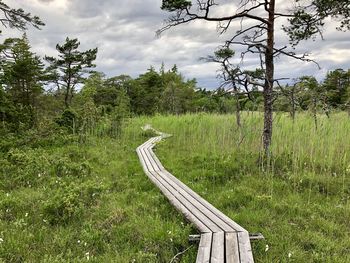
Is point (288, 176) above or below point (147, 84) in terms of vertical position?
below

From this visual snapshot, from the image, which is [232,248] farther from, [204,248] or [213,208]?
[213,208]

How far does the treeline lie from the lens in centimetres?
862

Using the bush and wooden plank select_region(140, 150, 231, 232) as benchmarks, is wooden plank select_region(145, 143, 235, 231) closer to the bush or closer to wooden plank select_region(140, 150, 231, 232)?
wooden plank select_region(140, 150, 231, 232)

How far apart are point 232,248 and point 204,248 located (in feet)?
1.04

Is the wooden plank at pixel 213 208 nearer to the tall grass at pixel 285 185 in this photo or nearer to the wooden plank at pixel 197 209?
the wooden plank at pixel 197 209

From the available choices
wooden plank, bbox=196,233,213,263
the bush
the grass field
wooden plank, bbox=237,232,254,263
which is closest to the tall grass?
the grass field

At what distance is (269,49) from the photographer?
7.54 m

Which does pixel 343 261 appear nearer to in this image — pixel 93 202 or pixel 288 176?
pixel 288 176

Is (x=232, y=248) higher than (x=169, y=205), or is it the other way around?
(x=232, y=248)

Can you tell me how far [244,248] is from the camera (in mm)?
3717

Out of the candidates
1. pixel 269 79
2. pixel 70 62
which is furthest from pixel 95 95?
pixel 269 79

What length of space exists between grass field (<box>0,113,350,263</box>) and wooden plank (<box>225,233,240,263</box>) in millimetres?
337

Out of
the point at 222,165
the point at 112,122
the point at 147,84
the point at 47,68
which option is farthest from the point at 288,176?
the point at 147,84

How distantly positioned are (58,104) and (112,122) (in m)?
18.5
